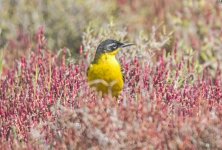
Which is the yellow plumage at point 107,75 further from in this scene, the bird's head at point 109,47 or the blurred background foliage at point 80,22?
the blurred background foliage at point 80,22

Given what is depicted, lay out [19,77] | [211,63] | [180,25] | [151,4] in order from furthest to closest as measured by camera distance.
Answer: [151,4]
[180,25]
[211,63]
[19,77]

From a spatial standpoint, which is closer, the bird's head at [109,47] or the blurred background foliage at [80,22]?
the bird's head at [109,47]

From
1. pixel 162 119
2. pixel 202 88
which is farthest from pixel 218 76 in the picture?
pixel 162 119

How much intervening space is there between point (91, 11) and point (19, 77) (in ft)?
12.9

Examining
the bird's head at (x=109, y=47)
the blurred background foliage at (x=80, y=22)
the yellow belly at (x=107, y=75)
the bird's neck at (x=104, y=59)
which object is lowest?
the yellow belly at (x=107, y=75)

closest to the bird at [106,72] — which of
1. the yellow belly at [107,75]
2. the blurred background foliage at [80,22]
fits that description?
the yellow belly at [107,75]

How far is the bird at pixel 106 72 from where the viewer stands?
25.5 feet

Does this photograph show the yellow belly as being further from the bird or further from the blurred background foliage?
the blurred background foliage

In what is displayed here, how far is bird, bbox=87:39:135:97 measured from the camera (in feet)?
25.5

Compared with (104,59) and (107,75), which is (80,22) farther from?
(107,75)

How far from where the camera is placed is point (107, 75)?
311 inches

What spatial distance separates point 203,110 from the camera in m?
5.96

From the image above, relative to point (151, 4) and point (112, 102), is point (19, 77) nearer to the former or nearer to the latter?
point (112, 102)

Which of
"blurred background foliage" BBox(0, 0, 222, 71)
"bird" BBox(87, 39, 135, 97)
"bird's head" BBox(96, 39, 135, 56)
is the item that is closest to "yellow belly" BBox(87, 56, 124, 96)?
"bird" BBox(87, 39, 135, 97)
